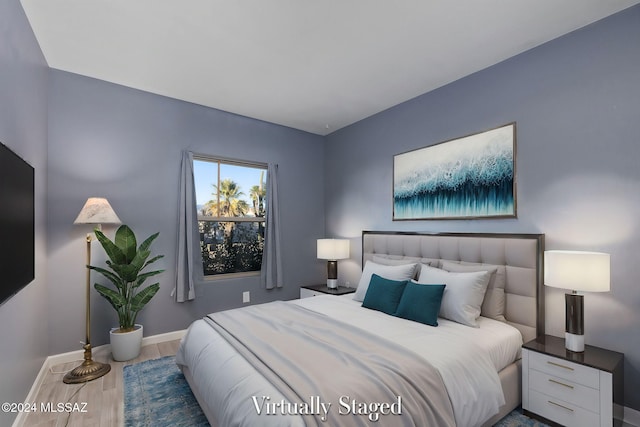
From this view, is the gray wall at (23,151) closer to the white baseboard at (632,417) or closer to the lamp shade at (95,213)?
the lamp shade at (95,213)

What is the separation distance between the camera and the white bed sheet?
5.05 ft

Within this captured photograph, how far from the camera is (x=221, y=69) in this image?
9.52 feet

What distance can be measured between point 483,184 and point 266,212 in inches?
106

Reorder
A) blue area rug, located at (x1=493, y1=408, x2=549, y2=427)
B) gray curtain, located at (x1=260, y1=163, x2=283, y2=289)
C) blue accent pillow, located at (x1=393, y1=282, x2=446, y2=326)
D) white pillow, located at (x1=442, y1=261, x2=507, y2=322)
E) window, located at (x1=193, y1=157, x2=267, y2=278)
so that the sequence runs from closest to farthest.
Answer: blue area rug, located at (x1=493, y1=408, x2=549, y2=427) < blue accent pillow, located at (x1=393, y1=282, x2=446, y2=326) < white pillow, located at (x1=442, y1=261, x2=507, y2=322) < window, located at (x1=193, y1=157, x2=267, y2=278) < gray curtain, located at (x1=260, y1=163, x2=283, y2=289)

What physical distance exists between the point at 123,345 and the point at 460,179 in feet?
12.1

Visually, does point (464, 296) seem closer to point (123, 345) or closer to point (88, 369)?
point (123, 345)

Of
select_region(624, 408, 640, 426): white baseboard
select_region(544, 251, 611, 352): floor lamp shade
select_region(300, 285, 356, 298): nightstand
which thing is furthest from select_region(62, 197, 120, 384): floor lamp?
select_region(624, 408, 640, 426): white baseboard

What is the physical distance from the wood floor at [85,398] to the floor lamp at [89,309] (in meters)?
0.06

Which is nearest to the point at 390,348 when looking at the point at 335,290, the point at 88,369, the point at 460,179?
the point at 460,179

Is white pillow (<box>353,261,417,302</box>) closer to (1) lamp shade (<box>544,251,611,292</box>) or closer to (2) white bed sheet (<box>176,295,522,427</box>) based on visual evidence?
(2) white bed sheet (<box>176,295,522,427</box>)

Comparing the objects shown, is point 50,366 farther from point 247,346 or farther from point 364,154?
point 364,154

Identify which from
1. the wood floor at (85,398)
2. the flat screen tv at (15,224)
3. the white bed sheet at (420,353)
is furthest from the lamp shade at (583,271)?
the flat screen tv at (15,224)

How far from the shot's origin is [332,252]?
163 inches

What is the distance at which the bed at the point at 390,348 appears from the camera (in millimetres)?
1450
